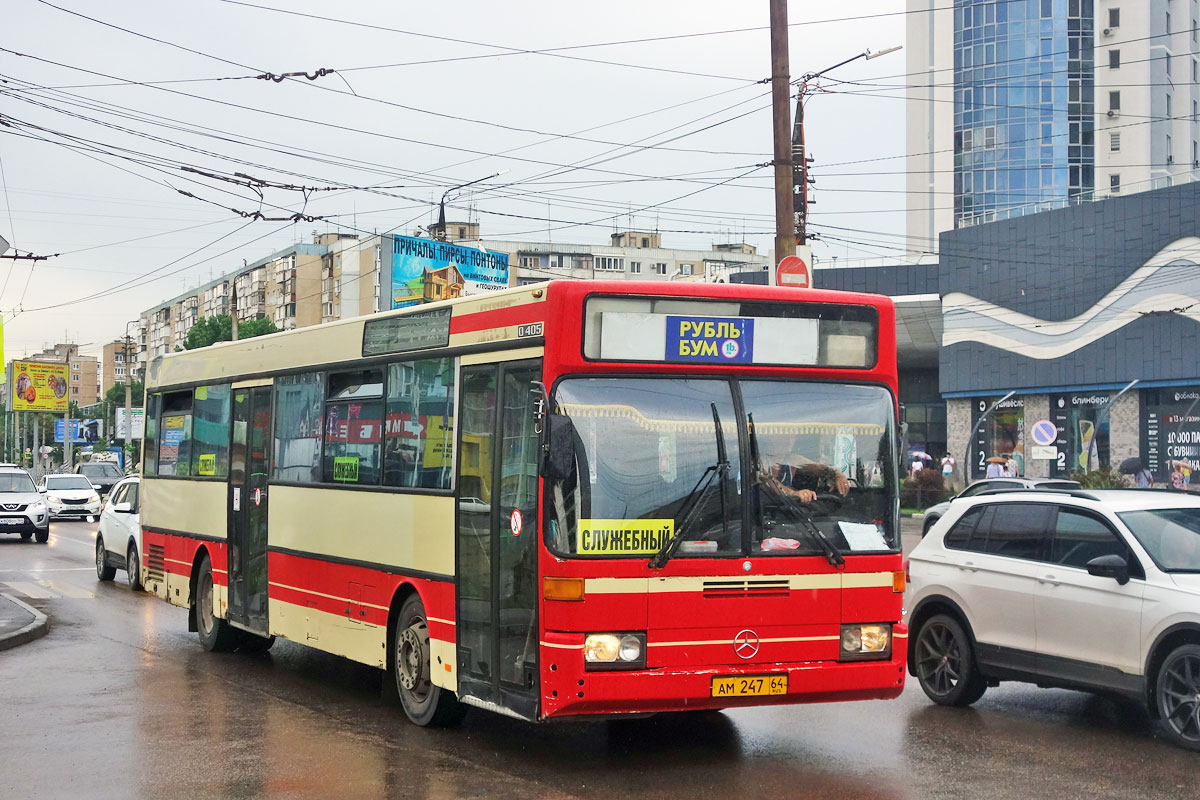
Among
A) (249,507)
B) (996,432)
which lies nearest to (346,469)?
(249,507)

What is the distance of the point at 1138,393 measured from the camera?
1797 inches

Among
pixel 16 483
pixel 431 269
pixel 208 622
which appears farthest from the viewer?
pixel 431 269

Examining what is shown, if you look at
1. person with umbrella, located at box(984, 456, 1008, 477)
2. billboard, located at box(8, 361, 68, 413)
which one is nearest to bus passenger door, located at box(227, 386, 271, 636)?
person with umbrella, located at box(984, 456, 1008, 477)

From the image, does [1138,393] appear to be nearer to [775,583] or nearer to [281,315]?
[775,583]

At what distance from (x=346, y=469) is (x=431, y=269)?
35.4 m

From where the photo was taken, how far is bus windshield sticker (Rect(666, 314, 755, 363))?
8398mm

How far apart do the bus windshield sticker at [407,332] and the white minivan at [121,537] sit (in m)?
11.8

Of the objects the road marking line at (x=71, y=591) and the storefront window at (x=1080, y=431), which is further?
the storefront window at (x=1080, y=431)

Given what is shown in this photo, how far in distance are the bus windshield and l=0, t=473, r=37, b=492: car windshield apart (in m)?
30.1

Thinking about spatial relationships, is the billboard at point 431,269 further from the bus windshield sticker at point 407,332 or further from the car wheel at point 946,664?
the car wheel at point 946,664

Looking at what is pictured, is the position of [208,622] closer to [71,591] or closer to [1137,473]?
[71,591]

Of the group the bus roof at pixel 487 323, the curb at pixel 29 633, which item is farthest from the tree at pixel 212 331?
the bus roof at pixel 487 323

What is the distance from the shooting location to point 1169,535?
31.1 ft

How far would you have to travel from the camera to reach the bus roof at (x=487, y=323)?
8.39m
